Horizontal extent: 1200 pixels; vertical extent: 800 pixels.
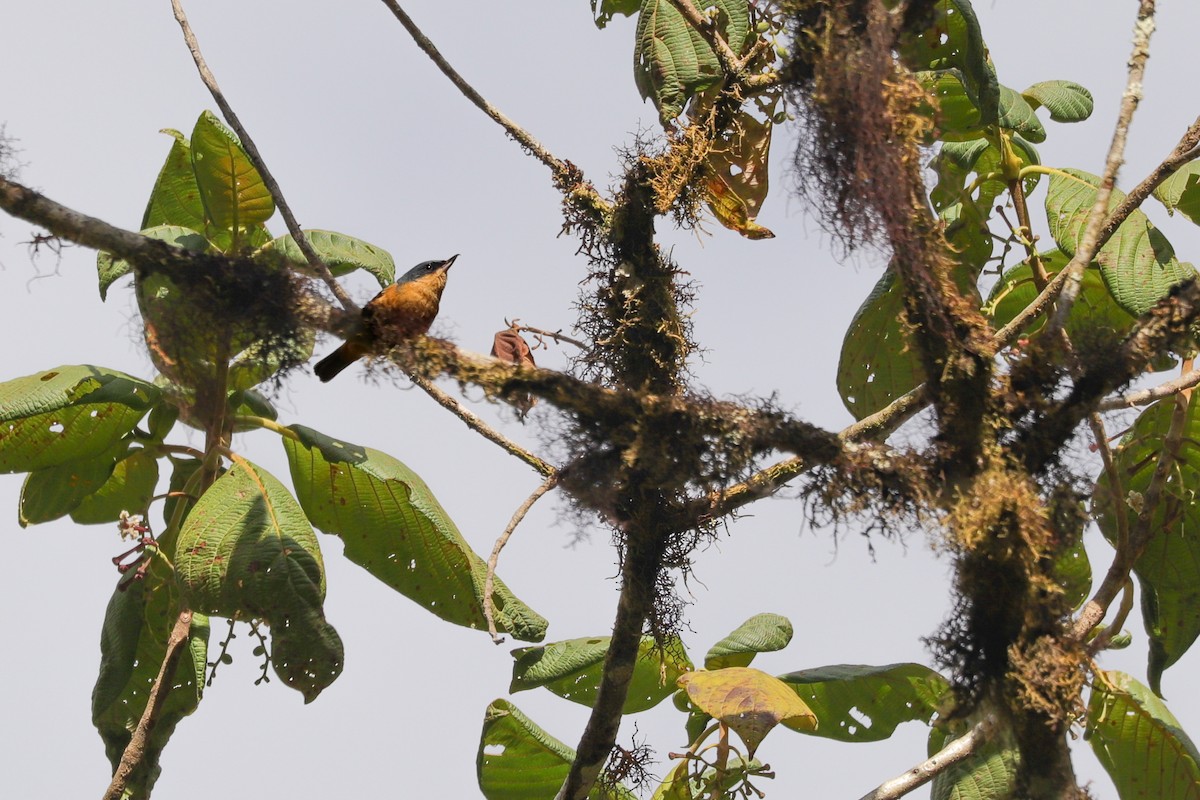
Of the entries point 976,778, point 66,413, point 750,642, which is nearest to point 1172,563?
point 976,778

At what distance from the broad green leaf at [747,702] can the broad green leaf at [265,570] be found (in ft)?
2.78

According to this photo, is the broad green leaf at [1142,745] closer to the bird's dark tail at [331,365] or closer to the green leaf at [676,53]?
the green leaf at [676,53]

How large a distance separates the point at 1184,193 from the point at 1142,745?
1418mm

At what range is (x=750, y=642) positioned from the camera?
321 cm

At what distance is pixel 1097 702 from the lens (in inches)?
117

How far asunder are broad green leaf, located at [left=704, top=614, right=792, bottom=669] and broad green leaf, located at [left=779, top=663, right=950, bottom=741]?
0.31ft

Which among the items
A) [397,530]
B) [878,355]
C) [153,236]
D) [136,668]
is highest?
[153,236]

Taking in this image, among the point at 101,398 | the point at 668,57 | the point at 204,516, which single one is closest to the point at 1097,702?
the point at 668,57

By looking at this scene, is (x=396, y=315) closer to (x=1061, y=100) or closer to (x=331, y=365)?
(x=331, y=365)

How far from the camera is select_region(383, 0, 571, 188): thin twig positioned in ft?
9.37

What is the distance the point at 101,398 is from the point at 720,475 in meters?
1.59

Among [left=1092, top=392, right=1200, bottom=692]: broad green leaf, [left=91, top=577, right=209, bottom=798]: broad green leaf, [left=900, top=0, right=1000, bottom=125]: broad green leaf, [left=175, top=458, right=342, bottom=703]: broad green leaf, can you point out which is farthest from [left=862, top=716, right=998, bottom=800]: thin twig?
[left=91, top=577, right=209, bottom=798]: broad green leaf

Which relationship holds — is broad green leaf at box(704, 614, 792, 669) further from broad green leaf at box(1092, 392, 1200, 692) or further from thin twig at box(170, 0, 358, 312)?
thin twig at box(170, 0, 358, 312)

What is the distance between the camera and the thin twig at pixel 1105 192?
2.24 meters
